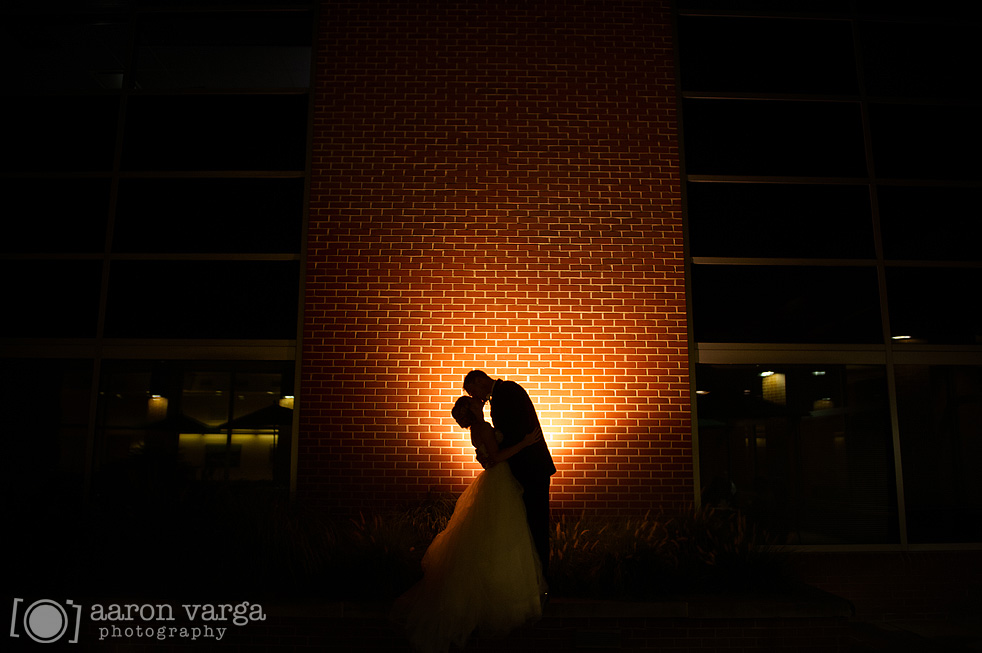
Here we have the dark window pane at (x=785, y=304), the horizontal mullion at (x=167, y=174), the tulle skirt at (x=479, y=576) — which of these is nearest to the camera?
the tulle skirt at (x=479, y=576)

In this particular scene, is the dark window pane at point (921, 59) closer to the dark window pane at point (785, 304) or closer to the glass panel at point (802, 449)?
the dark window pane at point (785, 304)

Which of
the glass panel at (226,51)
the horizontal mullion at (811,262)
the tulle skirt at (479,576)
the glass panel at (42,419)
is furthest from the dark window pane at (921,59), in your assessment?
the glass panel at (42,419)

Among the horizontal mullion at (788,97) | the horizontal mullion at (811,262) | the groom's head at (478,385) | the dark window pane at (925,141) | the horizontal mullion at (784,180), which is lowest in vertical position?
the groom's head at (478,385)

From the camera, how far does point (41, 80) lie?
7.67m

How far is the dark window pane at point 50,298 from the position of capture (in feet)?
23.0

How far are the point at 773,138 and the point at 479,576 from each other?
599 centimetres

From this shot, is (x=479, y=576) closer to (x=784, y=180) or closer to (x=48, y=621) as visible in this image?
(x=48, y=621)

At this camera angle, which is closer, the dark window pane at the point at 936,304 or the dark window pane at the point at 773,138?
the dark window pane at the point at 936,304

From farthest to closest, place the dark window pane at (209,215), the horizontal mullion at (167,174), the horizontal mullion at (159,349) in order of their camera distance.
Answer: the horizontal mullion at (167,174), the dark window pane at (209,215), the horizontal mullion at (159,349)

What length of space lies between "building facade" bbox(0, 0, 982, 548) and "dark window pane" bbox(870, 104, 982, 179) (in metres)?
0.03

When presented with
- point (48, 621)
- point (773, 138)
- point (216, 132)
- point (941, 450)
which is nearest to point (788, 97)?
point (773, 138)

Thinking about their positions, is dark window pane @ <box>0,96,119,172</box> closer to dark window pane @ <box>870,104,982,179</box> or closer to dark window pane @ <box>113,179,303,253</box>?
dark window pane @ <box>113,179,303,253</box>

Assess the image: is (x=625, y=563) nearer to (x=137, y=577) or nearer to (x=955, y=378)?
(x=137, y=577)

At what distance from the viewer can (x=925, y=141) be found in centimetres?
749
